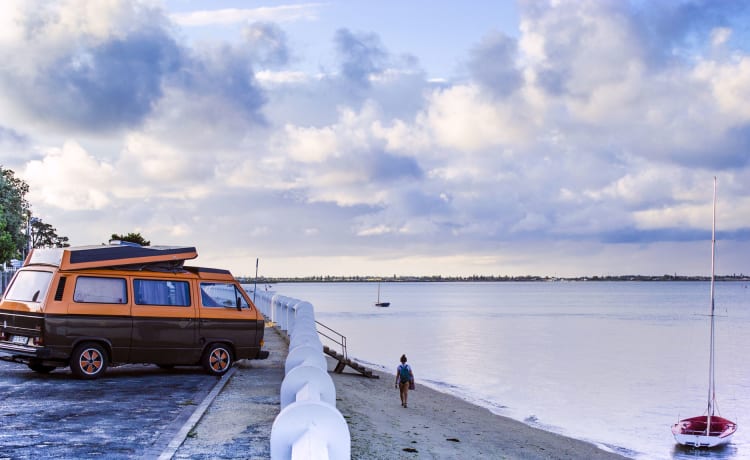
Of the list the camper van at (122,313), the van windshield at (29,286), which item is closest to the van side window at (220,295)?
the camper van at (122,313)

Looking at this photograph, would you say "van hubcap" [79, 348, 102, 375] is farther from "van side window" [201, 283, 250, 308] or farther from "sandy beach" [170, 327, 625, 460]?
"sandy beach" [170, 327, 625, 460]

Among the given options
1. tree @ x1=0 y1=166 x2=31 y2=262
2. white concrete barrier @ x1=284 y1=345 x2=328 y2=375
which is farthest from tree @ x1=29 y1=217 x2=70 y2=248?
white concrete barrier @ x1=284 y1=345 x2=328 y2=375

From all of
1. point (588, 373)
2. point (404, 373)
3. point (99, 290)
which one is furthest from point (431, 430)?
point (588, 373)

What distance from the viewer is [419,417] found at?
20219 millimetres

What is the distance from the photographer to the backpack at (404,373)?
1978cm

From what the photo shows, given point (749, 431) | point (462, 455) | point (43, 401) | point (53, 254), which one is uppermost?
point (53, 254)

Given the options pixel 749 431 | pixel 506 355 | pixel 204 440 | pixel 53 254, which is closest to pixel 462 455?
pixel 204 440

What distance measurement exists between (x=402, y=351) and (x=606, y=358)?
13.9 meters

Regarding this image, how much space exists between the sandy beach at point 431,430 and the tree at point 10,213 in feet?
97.5

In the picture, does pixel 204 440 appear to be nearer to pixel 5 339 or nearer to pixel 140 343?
pixel 140 343

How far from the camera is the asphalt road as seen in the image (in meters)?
8.95

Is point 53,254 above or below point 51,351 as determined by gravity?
above

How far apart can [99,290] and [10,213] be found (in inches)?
1725

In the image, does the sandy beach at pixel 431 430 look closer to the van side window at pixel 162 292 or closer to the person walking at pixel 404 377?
the person walking at pixel 404 377
